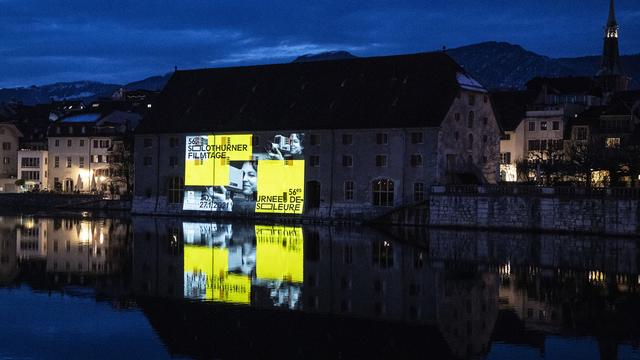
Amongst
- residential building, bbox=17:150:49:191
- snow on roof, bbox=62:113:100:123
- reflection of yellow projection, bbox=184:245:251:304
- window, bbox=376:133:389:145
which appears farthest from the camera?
residential building, bbox=17:150:49:191

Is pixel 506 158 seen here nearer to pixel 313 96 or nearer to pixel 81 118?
pixel 313 96

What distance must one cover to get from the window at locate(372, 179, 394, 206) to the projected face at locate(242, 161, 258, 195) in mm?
10887

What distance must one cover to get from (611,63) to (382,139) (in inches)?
2903

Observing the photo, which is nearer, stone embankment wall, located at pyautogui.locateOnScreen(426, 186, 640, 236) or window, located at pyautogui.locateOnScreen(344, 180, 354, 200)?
stone embankment wall, located at pyautogui.locateOnScreen(426, 186, 640, 236)

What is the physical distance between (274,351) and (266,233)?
38.6 meters

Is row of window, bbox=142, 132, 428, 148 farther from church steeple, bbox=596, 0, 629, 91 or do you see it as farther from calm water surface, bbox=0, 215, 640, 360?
church steeple, bbox=596, 0, 629, 91

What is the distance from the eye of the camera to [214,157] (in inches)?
3120

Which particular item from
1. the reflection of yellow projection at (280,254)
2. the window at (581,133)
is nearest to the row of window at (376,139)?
the reflection of yellow projection at (280,254)

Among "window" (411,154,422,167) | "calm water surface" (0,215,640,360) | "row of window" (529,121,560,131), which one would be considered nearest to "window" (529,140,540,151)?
"row of window" (529,121,560,131)

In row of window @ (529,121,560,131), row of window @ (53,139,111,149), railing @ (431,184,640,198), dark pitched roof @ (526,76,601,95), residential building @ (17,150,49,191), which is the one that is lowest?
railing @ (431,184,640,198)

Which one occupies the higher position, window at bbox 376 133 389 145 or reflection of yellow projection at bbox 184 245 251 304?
window at bbox 376 133 389 145

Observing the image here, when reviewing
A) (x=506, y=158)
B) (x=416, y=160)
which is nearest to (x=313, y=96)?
(x=416, y=160)

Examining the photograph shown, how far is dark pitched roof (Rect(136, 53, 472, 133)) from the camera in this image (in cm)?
7206

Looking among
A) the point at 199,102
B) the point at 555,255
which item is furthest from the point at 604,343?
the point at 199,102
